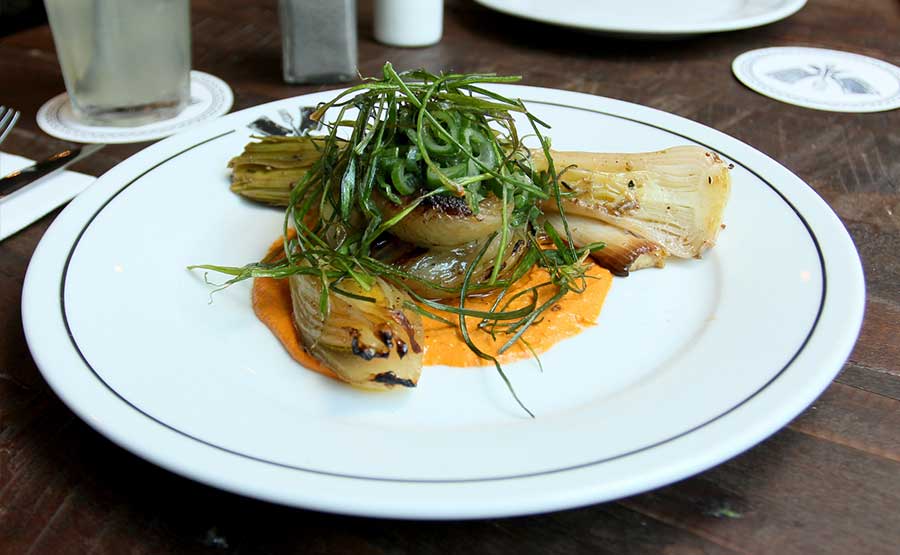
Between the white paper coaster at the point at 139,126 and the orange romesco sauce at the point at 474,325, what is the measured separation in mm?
812

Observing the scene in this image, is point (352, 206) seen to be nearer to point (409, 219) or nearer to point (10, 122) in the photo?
point (409, 219)

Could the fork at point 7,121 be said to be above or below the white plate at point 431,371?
below

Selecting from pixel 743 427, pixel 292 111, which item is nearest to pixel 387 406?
pixel 743 427

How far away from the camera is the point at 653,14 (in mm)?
2504

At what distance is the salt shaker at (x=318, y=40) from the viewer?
80.4 inches

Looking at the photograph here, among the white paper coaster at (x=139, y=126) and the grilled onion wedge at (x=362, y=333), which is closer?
the grilled onion wedge at (x=362, y=333)

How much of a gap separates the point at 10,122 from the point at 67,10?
29 centimetres

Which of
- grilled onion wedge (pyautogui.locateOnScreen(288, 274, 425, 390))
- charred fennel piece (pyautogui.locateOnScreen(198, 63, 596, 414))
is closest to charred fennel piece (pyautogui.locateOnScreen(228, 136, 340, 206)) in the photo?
charred fennel piece (pyautogui.locateOnScreen(198, 63, 596, 414))

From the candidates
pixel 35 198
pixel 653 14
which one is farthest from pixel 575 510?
pixel 653 14

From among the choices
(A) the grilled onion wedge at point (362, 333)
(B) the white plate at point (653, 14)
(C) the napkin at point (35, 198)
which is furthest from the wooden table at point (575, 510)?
(B) the white plate at point (653, 14)

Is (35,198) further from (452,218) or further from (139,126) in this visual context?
(452,218)

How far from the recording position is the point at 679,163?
137 centimetres

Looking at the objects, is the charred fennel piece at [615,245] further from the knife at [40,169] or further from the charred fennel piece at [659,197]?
the knife at [40,169]

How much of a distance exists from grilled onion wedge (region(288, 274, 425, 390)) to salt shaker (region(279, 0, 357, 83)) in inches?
44.4
